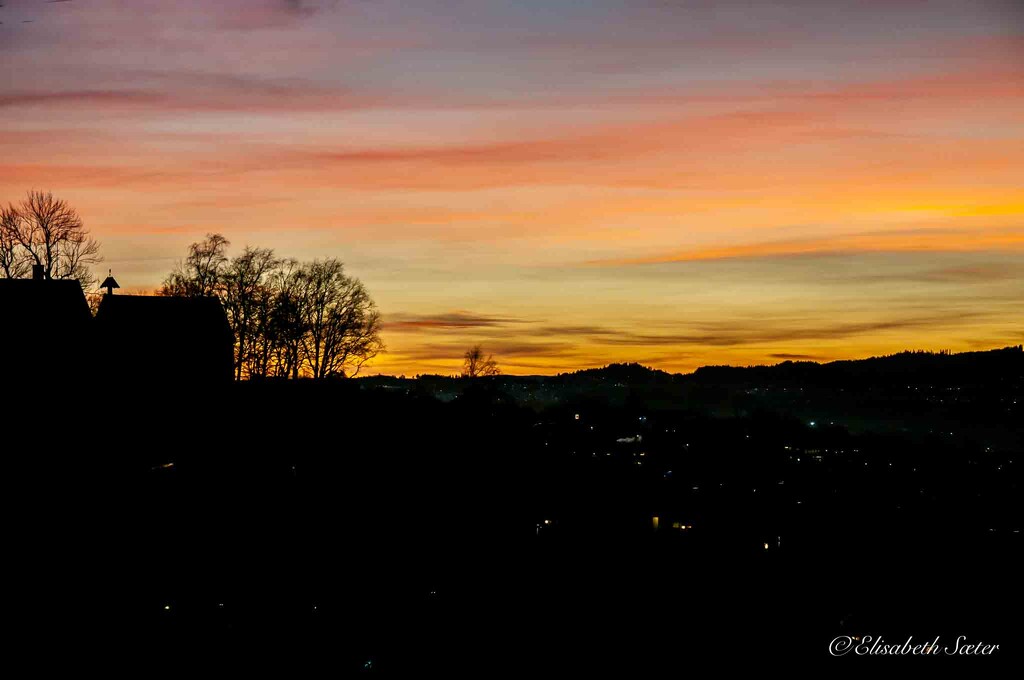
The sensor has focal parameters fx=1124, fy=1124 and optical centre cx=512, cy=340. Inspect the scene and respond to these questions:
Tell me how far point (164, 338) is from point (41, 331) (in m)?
17.6

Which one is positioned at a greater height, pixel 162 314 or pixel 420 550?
pixel 162 314

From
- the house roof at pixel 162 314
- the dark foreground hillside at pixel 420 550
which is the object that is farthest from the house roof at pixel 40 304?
the house roof at pixel 162 314

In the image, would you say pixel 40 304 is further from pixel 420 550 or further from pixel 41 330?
pixel 420 550

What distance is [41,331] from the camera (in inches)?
2384

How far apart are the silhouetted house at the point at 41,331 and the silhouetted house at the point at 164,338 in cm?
785

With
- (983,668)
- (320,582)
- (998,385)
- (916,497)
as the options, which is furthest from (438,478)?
(998,385)

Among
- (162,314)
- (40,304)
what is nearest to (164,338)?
(162,314)

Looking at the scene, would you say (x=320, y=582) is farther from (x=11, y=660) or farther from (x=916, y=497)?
(x=916, y=497)

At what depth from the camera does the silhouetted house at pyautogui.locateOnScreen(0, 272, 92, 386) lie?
193 ft

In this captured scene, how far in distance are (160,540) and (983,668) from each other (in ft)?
132

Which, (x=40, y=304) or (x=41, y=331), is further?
(x=40, y=304)

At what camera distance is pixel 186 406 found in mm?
73062

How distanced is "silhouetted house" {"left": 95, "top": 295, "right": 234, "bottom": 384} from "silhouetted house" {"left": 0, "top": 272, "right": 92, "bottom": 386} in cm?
785

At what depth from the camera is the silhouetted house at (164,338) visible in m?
74.8
